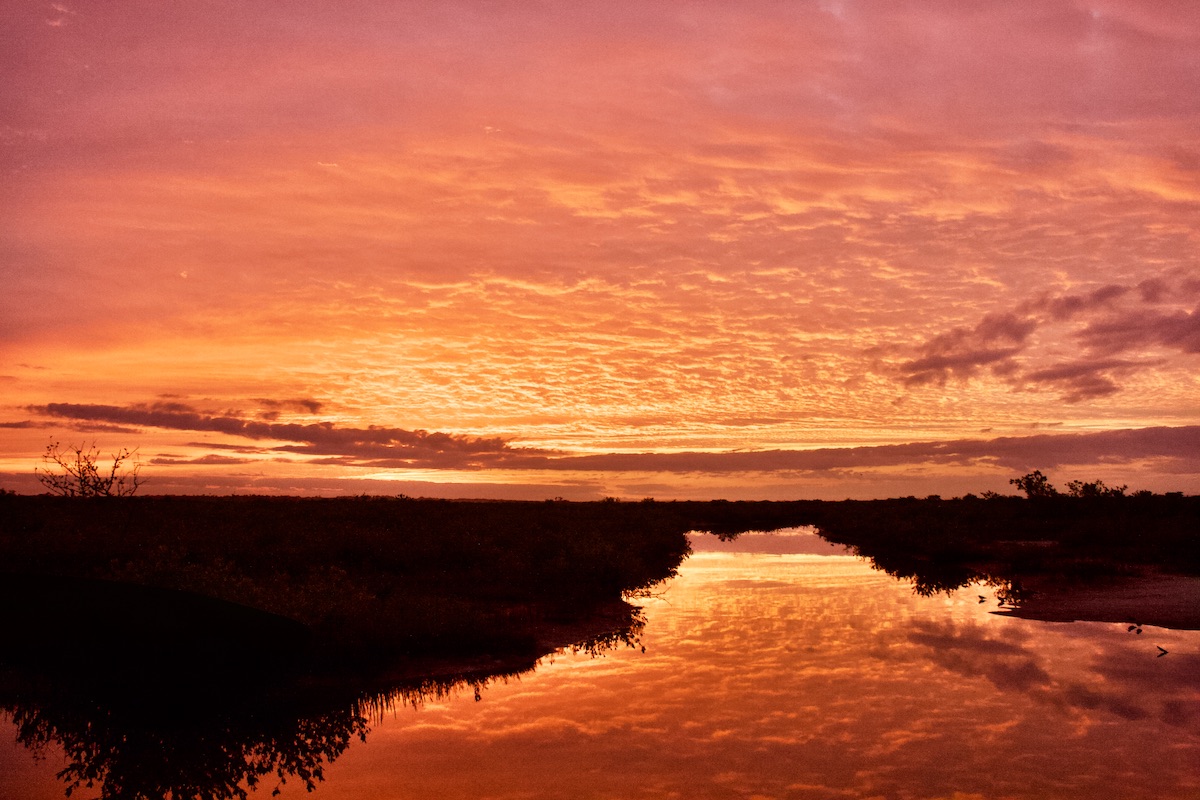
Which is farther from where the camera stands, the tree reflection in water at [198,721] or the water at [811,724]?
the tree reflection in water at [198,721]

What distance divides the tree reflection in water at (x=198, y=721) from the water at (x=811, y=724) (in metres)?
0.38

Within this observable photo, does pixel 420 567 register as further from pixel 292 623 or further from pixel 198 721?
pixel 198 721

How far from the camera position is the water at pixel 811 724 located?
884cm

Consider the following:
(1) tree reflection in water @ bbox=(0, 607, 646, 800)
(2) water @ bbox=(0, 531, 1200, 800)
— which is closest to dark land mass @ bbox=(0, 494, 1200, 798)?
(1) tree reflection in water @ bbox=(0, 607, 646, 800)

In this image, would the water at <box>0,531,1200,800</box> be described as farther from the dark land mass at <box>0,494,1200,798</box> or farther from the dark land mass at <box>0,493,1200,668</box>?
the dark land mass at <box>0,493,1200,668</box>

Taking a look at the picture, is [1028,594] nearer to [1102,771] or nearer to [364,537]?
[1102,771]

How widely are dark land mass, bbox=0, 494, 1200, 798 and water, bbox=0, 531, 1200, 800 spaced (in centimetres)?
Result: 84

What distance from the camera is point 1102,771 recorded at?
29.6ft

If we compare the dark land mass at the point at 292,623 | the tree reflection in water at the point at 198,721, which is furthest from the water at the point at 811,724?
the dark land mass at the point at 292,623

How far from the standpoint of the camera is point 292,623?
1208 centimetres

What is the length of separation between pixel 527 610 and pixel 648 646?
194 inches

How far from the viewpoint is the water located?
8.84m

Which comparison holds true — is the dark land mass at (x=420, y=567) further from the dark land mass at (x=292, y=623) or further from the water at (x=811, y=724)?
the water at (x=811, y=724)

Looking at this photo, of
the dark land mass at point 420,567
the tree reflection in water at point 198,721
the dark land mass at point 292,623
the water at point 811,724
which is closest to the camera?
the water at point 811,724
